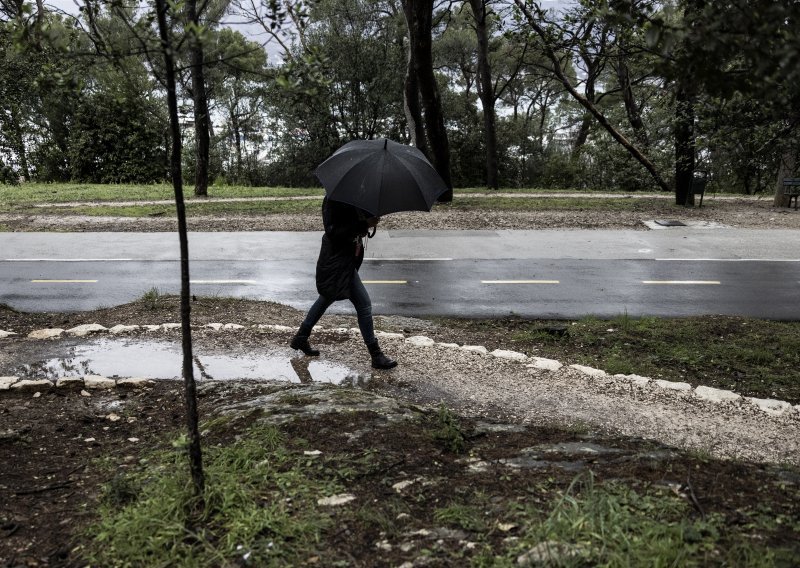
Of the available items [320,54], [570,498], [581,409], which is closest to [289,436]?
[570,498]

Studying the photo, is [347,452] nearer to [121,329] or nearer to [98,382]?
[98,382]

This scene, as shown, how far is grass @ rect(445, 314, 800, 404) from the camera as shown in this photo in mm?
7234

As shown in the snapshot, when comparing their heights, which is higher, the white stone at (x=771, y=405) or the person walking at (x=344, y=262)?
the person walking at (x=344, y=262)

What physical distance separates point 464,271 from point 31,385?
323 inches

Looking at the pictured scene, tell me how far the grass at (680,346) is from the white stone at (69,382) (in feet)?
14.7

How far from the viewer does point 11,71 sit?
9.15 metres

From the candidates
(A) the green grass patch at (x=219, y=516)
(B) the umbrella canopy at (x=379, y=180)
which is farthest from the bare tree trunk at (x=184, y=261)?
(B) the umbrella canopy at (x=379, y=180)

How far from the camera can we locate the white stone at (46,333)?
27.3 ft

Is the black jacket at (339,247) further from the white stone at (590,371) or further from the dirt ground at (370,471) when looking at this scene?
the white stone at (590,371)

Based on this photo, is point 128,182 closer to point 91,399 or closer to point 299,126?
point 299,126

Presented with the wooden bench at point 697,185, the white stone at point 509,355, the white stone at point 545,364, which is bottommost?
the white stone at point 545,364

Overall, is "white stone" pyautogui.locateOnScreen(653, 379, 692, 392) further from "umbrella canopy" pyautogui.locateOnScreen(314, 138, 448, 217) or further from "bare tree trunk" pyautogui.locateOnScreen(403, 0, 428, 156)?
"bare tree trunk" pyautogui.locateOnScreen(403, 0, 428, 156)

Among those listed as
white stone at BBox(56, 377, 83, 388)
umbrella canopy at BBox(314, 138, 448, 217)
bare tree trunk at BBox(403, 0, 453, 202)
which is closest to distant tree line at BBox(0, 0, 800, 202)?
bare tree trunk at BBox(403, 0, 453, 202)

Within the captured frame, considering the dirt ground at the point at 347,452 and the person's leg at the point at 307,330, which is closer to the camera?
the dirt ground at the point at 347,452
